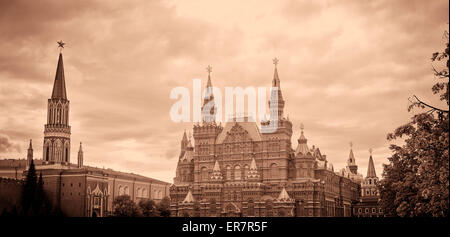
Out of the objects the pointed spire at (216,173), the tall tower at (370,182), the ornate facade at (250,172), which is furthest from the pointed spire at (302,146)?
the tall tower at (370,182)

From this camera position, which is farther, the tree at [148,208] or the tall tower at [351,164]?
the tall tower at [351,164]

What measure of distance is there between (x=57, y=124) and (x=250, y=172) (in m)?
48.8

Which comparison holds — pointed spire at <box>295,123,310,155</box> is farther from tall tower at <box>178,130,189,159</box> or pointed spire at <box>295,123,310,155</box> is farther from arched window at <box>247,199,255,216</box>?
tall tower at <box>178,130,189,159</box>

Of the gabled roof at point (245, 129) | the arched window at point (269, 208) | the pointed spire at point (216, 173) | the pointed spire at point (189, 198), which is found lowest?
the arched window at point (269, 208)

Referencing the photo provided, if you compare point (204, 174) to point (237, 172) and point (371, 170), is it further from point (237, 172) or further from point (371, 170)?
point (371, 170)

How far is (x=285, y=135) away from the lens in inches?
3853

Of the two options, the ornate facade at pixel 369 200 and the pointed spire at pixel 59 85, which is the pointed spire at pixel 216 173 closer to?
the ornate facade at pixel 369 200

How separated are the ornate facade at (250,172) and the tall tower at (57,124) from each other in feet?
98.8

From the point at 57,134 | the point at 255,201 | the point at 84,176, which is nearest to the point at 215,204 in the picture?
the point at 255,201

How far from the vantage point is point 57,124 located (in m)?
121

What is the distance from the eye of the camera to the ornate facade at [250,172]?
94.3m

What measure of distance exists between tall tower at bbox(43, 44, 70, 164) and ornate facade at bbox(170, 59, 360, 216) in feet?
98.8

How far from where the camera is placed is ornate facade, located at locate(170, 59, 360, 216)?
94312 mm
